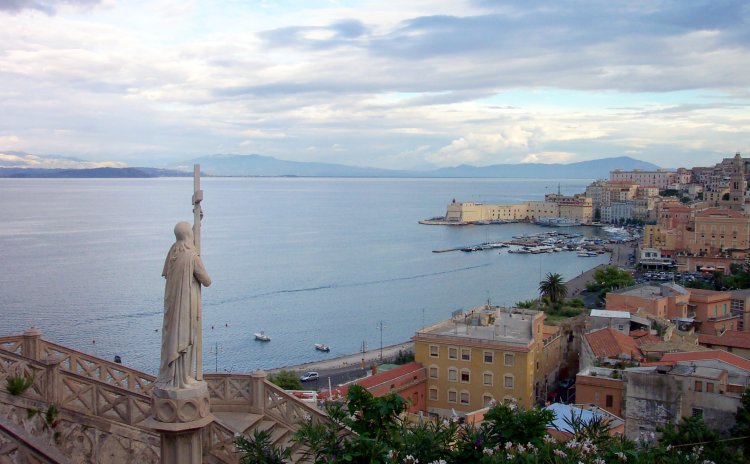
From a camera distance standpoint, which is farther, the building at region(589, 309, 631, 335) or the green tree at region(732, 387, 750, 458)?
the building at region(589, 309, 631, 335)

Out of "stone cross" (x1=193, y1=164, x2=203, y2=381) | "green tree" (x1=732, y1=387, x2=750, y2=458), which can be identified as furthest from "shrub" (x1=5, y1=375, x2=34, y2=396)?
"green tree" (x1=732, y1=387, x2=750, y2=458)

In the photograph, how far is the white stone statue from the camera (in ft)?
15.0

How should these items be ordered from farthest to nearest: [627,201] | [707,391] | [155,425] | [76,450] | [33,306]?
[627,201]
[33,306]
[707,391]
[76,450]
[155,425]

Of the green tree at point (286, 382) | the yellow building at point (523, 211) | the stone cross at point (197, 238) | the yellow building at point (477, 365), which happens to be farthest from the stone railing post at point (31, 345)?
the yellow building at point (523, 211)

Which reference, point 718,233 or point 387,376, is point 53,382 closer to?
point 387,376

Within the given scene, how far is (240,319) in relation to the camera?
4956 centimetres

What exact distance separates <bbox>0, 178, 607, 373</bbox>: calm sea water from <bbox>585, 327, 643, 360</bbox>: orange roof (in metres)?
19.0

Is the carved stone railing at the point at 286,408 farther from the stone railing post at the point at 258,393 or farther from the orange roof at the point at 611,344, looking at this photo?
the orange roof at the point at 611,344

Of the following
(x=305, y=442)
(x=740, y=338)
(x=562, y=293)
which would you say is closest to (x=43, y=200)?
(x=562, y=293)

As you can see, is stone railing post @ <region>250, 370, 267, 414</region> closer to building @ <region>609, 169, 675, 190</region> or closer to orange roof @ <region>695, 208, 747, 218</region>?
orange roof @ <region>695, 208, 747, 218</region>

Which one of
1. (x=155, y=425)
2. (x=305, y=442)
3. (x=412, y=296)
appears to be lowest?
(x=412, y=296)

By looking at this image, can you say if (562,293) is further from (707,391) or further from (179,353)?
(179,353)

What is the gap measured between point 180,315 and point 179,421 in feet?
2.22

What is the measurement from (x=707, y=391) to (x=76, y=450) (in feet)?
46.2
